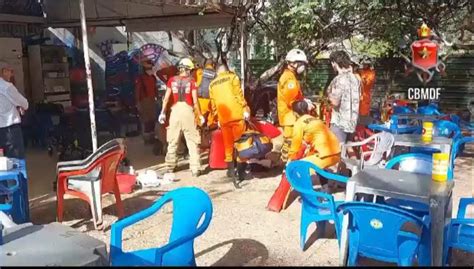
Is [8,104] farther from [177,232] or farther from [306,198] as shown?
[306,198]

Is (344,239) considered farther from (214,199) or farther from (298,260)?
(214,199)

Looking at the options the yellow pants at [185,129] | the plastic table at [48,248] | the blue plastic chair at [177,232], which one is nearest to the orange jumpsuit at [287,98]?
the yellow pants at [185,129]

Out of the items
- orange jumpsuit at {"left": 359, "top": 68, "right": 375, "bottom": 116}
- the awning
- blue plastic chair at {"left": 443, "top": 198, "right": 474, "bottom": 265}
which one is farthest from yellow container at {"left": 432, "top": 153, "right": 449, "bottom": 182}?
orange jumpsuit at {"left": 359, "top": 68, "right": 375, "bottom": 116}

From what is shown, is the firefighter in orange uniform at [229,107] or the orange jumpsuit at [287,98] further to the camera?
the firefighter in orange uniform at [229,107]

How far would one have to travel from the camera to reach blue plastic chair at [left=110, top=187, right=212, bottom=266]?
8.95ft

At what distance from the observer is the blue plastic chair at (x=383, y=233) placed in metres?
2.91

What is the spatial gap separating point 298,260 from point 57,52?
30.9 feet

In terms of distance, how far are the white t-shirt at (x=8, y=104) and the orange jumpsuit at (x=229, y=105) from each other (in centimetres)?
241

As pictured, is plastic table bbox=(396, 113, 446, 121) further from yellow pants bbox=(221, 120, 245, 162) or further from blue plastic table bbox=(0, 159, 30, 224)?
blue plastic table bbox=(0, 159, 30, 224)

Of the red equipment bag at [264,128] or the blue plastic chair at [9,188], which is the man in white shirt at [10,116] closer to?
the blue plastic chair at [9,188]

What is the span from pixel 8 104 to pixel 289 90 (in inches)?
125

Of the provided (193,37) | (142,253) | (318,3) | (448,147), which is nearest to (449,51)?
(318,3)

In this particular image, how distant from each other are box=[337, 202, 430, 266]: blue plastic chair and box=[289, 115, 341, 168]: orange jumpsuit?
1.71 meters

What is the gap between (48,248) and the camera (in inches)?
87.2
